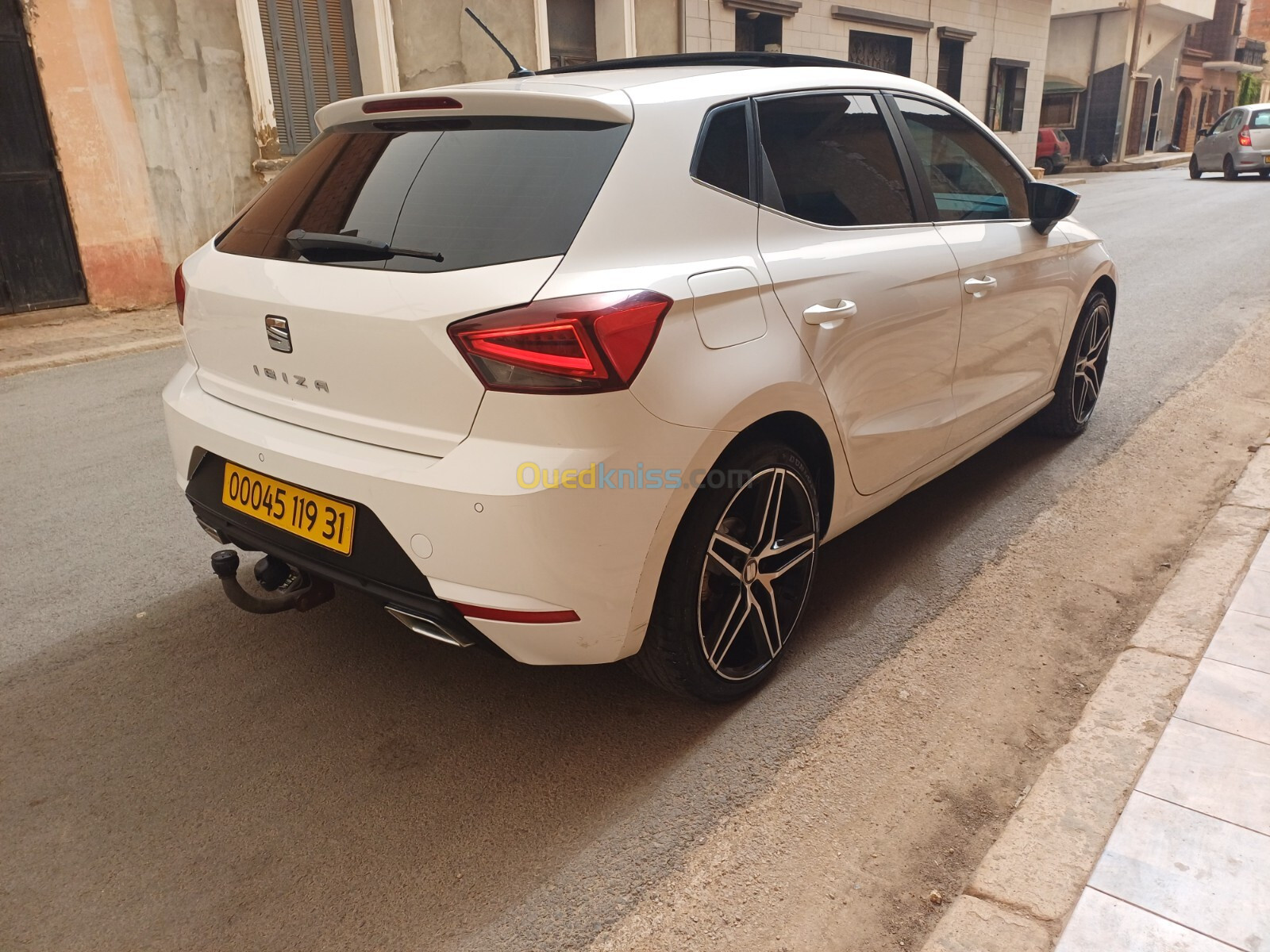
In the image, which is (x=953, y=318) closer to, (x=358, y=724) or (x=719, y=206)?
(x=719, y=206)

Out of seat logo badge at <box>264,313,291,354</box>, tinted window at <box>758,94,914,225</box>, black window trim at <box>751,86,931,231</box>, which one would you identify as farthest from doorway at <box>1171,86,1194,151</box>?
seat logo badge at <box>264,313,291,354</box>

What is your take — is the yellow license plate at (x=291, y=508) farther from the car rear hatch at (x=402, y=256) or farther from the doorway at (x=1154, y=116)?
the doorway at (x=1154, y=116)

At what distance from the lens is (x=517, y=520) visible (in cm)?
213

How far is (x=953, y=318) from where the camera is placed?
340cm

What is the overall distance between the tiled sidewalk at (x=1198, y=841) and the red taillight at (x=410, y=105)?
7.92 ft

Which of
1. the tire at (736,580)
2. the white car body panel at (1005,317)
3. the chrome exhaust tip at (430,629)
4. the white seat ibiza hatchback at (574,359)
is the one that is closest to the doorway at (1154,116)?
the white car body panel at (1005,317)

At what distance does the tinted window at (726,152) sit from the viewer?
2.56 metres

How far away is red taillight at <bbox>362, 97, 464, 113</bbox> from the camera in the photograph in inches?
100

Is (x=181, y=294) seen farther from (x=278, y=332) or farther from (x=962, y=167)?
(x=962, y=167)

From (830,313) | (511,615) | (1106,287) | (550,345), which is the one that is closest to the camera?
(550,345)

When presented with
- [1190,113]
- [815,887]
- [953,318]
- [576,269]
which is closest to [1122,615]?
[953,318]

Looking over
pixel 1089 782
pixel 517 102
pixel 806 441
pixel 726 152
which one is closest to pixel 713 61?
pixel 726 152

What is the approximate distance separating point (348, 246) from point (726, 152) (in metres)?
1.04

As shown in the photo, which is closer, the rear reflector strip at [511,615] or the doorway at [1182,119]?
the rear reflector strip at [511,615]
